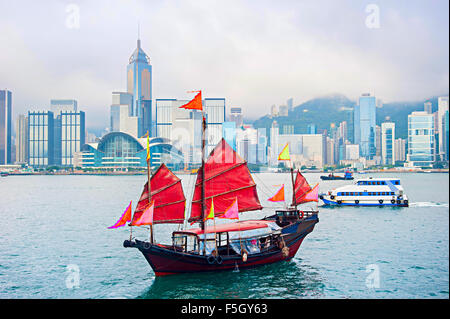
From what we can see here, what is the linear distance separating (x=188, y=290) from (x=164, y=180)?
6970 mm

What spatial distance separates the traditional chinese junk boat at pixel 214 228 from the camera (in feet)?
76.1

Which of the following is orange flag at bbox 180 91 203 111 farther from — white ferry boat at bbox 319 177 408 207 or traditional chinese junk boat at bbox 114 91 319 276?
white ferry boat at bbox 319 177 408 207

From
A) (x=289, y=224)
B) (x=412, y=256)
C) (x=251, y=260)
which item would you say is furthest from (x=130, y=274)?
(x=412, y=256)

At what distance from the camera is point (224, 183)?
90.9 ft

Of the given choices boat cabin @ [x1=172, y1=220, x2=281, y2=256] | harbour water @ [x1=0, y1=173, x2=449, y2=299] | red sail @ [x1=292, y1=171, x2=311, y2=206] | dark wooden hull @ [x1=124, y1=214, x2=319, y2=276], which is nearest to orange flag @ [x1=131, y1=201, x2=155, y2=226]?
dark wooden hull @ [x1=124, y1=214, x2=319, y2=276]

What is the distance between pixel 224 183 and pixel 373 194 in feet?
122

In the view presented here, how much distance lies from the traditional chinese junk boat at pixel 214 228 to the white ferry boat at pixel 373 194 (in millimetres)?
30423

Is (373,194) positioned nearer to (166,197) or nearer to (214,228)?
(214,228)

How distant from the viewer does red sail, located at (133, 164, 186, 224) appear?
81.5ft

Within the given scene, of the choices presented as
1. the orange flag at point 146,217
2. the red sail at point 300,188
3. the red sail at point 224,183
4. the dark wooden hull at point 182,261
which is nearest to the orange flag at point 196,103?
the red sail at point 224,183

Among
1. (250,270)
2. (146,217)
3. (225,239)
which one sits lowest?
(250,270)

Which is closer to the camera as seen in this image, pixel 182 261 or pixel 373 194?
pixel 182 261

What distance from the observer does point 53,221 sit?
4759cm

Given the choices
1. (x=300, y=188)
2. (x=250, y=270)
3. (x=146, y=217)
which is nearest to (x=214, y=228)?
(x=250, y=270)
